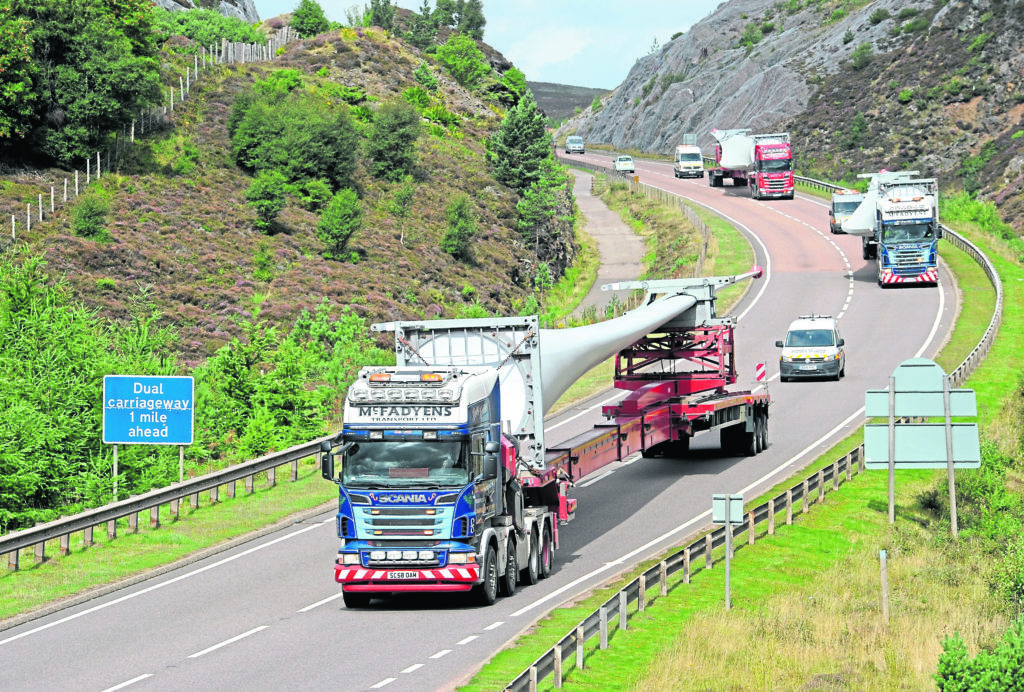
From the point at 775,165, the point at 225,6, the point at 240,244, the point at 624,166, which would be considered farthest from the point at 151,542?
the point at 225,6

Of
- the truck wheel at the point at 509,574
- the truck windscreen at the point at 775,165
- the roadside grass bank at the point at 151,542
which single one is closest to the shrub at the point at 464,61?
the truck windscreen at the point at 775,165

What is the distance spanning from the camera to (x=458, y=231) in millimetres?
82438

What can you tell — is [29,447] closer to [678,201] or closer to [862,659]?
[862,659]

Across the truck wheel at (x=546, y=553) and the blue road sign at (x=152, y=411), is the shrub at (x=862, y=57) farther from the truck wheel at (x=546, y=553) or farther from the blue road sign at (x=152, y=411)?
the truck wheel at (x=546, y=553)

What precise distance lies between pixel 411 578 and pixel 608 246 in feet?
246

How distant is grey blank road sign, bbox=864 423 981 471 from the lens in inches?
1140

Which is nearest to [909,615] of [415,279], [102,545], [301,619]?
Answer: [301,619]

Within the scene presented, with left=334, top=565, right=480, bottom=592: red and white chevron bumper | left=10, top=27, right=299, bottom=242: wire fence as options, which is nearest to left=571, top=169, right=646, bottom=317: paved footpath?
left=10, top=27, right=299, bottom=242: wire fence

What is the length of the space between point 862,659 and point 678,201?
78585mm

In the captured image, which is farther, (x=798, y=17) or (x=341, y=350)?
(x=798, y=17)

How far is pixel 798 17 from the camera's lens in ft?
509

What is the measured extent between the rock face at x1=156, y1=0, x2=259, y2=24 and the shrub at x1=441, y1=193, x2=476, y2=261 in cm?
5894

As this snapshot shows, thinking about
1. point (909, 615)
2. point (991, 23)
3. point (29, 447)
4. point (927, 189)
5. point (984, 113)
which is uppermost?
point (991, 23)

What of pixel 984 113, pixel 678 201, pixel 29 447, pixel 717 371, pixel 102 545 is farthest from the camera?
pixel 984 113
